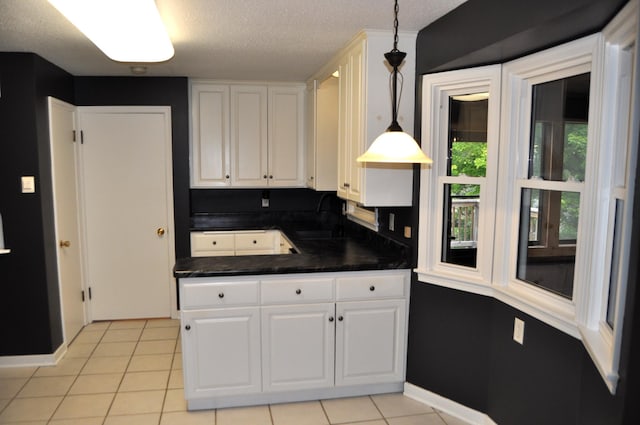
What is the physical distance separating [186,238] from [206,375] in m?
1.93

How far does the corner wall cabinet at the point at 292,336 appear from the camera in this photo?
2.76 metres

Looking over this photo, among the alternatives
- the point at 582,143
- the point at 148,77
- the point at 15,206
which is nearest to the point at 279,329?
the point at 582,143

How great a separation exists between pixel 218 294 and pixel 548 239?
180 centimetres

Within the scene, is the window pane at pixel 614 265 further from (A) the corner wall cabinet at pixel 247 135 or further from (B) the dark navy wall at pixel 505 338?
(A) the corner wall cabinet at pixel 247 135

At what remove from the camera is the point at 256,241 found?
4.71 m

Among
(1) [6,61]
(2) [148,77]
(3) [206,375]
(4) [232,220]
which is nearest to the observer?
(3) [206,375]

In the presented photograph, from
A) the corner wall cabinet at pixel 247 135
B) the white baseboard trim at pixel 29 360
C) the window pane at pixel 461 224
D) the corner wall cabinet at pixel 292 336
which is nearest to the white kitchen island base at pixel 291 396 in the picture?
the corner wall cabinet at pixel 292 336

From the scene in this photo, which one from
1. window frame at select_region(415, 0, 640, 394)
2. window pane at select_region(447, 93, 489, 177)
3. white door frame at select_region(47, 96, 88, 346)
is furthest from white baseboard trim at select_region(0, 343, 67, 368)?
window pane at select_region(447, 93, 489, 177)

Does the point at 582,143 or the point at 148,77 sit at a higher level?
the point at 148,77

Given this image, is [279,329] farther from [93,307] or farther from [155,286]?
[93,307]

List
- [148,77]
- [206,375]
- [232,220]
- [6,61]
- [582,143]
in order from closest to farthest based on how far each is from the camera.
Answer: [582,143] → [206,375] → [6,61] → [148,77] → [232,220]

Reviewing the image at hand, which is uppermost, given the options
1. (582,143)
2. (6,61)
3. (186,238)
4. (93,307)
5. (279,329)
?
(6,61)

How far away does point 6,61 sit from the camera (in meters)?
3.29

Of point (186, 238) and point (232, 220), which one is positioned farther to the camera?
point (232, 220)
